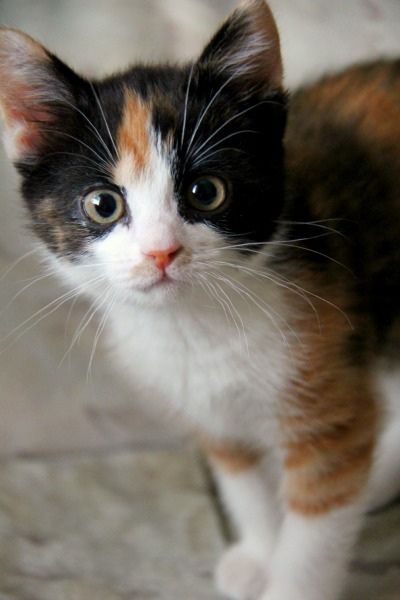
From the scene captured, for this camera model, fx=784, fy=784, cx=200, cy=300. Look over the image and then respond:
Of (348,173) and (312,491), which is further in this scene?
(348,173)

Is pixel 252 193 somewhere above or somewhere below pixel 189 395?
above

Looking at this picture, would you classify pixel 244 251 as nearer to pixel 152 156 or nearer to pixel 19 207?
pixel 152 156

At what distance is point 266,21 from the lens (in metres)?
0.94

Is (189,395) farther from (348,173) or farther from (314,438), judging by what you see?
(348,173)

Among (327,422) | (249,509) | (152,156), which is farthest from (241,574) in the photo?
(152,156)

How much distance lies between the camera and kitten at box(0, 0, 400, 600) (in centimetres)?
92

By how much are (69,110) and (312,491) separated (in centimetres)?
60

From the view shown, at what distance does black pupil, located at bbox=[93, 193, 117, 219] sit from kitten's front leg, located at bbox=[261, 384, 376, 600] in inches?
15.8

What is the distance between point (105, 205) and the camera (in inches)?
36.3

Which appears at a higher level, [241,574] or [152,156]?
[152,156]

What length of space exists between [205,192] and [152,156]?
0.25 ft

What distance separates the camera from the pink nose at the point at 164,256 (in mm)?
863

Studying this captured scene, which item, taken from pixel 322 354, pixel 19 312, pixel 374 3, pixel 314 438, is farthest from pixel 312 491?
pixel 374 3

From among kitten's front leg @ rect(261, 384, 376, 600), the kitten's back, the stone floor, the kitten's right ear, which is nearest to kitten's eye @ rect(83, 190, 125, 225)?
the kitten's right ear
